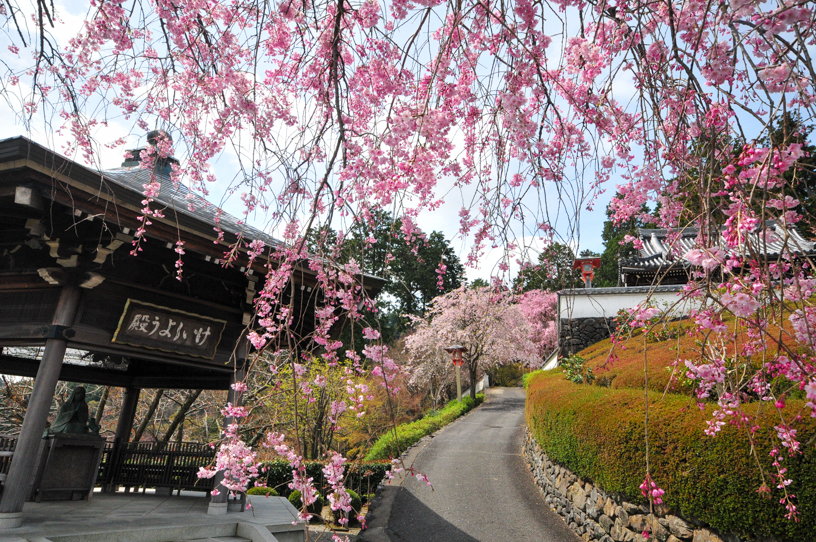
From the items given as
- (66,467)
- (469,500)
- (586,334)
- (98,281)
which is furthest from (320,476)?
(586,334)

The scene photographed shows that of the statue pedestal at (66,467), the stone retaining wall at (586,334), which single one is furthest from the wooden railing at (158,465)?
the stone retaining wall at (586,334)

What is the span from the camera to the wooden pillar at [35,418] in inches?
137

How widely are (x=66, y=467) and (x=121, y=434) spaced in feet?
5.30

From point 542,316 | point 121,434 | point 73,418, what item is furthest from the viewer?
point 542,316

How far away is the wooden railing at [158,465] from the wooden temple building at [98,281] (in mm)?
300

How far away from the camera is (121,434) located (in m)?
6.57

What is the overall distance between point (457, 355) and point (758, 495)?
13.7 m

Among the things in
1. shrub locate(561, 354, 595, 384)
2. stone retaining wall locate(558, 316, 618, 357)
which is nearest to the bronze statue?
shrub locate(561, 354, 595, 384)

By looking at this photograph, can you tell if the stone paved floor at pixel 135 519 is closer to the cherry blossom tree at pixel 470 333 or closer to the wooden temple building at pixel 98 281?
the wooden temple building at pixel 98 281

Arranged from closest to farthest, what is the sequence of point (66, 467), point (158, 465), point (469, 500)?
point (66, 467) → point (158, 465) → point (469, 500)

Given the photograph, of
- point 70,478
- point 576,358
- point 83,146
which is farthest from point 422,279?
point 83,146

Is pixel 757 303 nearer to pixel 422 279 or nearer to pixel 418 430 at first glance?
pixel 418 430

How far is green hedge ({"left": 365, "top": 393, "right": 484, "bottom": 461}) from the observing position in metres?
10.7

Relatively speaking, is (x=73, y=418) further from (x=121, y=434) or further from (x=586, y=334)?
(x=586, y=334)
